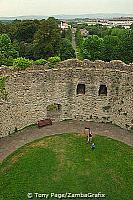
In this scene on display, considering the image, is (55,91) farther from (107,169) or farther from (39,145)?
(107,169)

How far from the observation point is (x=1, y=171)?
69.7 ft

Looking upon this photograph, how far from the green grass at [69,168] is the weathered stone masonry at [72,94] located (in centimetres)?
294

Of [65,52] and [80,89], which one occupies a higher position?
[65,52]

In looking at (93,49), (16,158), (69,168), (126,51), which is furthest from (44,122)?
(93,49)

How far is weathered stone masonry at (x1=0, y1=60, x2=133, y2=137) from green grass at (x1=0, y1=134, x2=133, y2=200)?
2936mm

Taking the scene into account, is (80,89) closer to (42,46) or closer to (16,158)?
(16,158)

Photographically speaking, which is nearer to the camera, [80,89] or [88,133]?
[88,133]

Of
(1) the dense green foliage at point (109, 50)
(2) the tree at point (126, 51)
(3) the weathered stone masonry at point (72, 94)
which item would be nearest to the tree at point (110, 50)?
(1) the dense green foliage at point (109, 50)

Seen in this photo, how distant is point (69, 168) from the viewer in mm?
21047

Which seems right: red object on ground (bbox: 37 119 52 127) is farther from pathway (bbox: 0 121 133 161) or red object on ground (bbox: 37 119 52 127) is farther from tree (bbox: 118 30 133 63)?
tree (bbox: 118 30 133 63)

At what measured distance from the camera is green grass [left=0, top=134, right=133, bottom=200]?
19.2 meters

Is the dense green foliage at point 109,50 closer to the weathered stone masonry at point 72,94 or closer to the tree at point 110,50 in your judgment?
the tree at point 110,50

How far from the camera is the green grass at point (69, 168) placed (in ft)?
62.9

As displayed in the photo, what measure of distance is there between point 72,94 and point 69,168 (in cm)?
811
